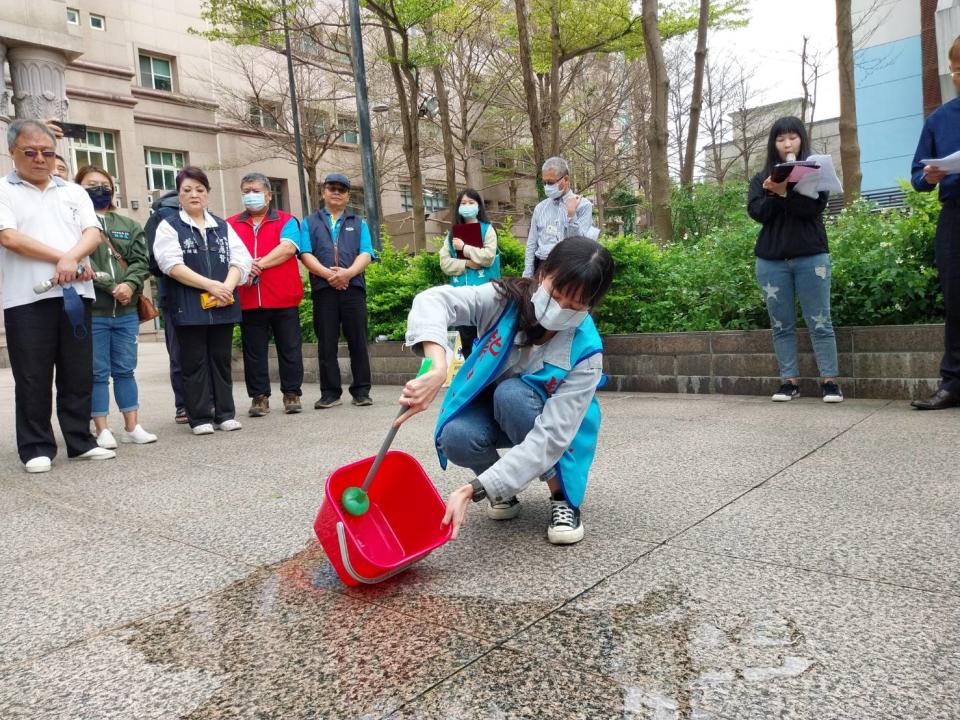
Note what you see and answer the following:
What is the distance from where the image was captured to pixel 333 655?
177 cm

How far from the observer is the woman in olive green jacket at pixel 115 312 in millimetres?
4781

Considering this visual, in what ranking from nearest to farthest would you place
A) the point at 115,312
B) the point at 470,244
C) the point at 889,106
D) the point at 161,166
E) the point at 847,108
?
the point at 115,312, the point at 470,244, the point at 847,108, the point at 889,106, the point at 161,166

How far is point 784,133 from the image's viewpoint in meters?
5.05

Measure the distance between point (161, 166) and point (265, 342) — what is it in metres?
27.1

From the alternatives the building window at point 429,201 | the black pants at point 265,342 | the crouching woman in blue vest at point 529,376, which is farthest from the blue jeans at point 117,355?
the building window at point 429,201

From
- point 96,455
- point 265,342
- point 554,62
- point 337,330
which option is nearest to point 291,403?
point 265,342

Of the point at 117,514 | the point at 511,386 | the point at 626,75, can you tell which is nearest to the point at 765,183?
the point at 511,386

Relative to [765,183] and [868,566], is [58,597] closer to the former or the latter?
[868,566]

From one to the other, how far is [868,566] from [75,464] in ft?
13.1

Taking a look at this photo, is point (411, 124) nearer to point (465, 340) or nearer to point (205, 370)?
point (465, 340)

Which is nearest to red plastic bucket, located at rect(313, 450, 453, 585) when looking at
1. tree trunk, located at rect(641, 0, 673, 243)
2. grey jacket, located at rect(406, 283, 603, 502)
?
grey jacket, located at rect(406, 283, 603, 502)

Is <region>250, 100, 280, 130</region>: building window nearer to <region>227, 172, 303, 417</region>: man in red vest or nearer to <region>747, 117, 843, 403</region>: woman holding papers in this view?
<region>227, 172, 303, 417</region>: man in red vest

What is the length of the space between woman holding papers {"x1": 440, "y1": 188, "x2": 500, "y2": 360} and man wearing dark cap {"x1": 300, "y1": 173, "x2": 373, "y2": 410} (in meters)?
0.71

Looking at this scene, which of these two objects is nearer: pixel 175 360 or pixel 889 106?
pixel 175 360
